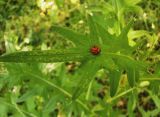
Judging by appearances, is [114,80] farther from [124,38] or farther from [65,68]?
[65,68]

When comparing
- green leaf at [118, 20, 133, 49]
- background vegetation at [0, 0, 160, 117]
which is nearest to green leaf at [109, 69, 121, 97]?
background vegetation at [0, 0, 160, 117]

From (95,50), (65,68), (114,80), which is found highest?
(95,50)

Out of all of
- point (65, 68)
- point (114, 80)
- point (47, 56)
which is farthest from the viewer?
point (65, 68)

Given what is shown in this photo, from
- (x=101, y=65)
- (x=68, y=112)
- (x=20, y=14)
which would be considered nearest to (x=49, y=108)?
(x=68, y=112)

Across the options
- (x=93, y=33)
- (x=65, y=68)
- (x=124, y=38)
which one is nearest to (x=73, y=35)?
(x=93, y=33)

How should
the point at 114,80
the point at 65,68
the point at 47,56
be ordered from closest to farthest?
the point at 47,56 → the point at 114,80 → the point at 65,68

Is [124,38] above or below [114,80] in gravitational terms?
above

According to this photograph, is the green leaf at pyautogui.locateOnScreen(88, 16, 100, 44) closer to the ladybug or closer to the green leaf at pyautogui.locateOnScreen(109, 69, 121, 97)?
the ladybug
